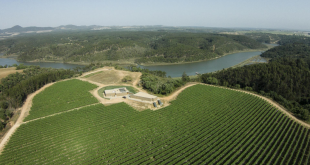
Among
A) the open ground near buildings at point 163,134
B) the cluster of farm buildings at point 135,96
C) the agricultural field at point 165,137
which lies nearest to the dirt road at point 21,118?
→ the open ground near buildings at point 163,134

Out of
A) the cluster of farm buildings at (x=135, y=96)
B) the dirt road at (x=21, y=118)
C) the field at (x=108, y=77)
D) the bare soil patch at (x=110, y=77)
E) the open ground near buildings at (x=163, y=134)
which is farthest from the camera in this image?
the field at (x=108, y=77)

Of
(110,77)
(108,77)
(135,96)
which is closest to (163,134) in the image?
(135,96)

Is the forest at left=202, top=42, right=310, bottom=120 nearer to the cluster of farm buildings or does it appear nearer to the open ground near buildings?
the open ground near buildings

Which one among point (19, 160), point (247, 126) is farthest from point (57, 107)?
point (247, 126)

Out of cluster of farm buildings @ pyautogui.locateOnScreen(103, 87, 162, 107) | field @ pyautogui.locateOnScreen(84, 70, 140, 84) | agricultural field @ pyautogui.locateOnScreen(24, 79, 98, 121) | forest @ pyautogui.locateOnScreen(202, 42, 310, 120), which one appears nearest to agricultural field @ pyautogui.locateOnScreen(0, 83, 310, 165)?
agricultural field @ pyautogui.locateOnScreen(24, 79, 98, 121)

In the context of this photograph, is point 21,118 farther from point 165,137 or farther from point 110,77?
point 165,137

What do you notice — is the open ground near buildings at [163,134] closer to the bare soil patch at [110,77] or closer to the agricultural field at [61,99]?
the agricultural field at [61,99]

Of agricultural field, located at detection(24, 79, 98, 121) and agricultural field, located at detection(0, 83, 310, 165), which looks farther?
agricultural field, located at detection(24, 79, 98, 121)
